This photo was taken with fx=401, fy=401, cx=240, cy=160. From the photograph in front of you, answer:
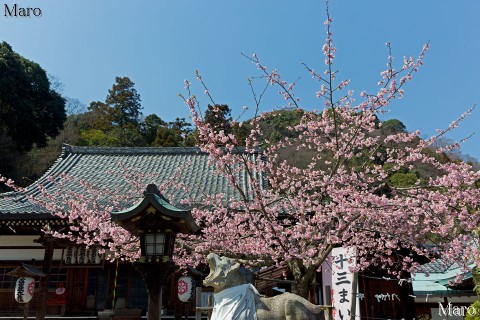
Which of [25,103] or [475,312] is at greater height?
[25,103]

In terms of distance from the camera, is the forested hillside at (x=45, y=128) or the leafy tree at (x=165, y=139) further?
the leafy tree at (x=165, y=139)

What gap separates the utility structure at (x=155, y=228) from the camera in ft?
17.0

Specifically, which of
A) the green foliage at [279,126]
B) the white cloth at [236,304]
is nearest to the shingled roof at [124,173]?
the white cloth at [236,304]

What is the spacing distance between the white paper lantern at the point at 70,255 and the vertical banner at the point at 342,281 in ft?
24.9

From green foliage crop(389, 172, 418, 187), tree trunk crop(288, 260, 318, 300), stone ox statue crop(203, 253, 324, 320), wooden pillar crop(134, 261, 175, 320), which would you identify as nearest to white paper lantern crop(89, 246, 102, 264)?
wooden pillar crop(134, 261, 175, 320)

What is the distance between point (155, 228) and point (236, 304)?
63.6 inches

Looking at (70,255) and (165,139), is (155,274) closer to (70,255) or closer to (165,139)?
(70,255)

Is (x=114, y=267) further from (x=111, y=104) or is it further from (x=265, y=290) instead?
(x=111, y=104)

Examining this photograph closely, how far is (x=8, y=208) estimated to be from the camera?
10.9 m

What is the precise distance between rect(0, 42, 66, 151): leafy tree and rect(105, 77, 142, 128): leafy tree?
1368 cm

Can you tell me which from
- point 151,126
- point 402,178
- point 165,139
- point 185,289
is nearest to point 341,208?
point 185,289

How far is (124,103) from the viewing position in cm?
5000

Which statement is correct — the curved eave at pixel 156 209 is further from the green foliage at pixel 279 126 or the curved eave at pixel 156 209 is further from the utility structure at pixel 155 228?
the green foliage at pixel 279 126

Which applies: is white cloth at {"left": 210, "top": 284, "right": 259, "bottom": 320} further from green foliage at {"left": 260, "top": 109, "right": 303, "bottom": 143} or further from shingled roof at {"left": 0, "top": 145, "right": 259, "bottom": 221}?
green foliage at {"left": 260, "top": 109, "right": 303, "bottom": 143}
